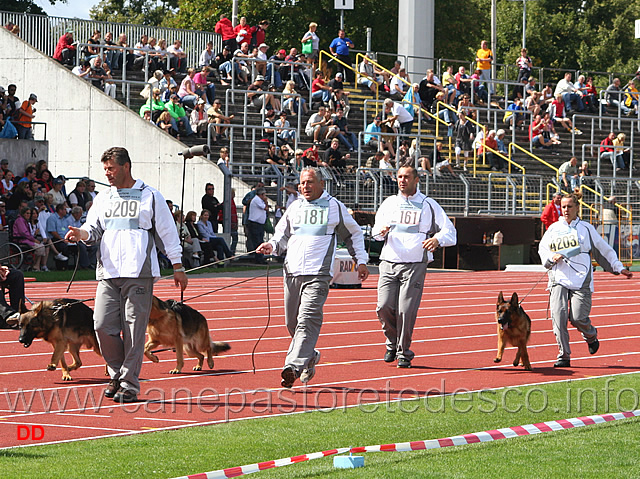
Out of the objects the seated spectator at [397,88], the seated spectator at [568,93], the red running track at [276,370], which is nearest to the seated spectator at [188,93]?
the seated spectator at [397,88]

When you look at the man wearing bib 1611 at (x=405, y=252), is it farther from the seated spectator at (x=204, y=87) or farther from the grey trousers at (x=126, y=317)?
the seated spectator at (x=204, y=87)

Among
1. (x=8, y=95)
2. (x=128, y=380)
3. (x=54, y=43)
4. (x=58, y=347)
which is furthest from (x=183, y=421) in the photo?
(x=54, y=43)

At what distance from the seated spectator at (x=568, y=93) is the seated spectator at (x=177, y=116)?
16.1 meters

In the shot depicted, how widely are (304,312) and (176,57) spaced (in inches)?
1050

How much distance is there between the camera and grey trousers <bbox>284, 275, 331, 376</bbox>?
1087 cm

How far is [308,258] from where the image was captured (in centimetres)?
1106

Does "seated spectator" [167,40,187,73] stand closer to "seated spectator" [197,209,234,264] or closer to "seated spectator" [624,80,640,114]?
"seated spectator" [197,209,234,264]

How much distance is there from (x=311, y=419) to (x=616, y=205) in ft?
82.1

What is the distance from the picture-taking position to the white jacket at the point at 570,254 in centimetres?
1311

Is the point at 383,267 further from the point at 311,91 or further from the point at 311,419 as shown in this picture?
the point at 311,91

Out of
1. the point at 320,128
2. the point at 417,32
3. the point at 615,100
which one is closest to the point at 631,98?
the point at 615,100

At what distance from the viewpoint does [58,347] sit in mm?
11680

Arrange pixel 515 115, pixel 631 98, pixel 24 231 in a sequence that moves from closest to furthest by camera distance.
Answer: pixel 24 231 < pixel 515 115 < pixel 631 98

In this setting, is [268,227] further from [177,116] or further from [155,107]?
[155,107]
